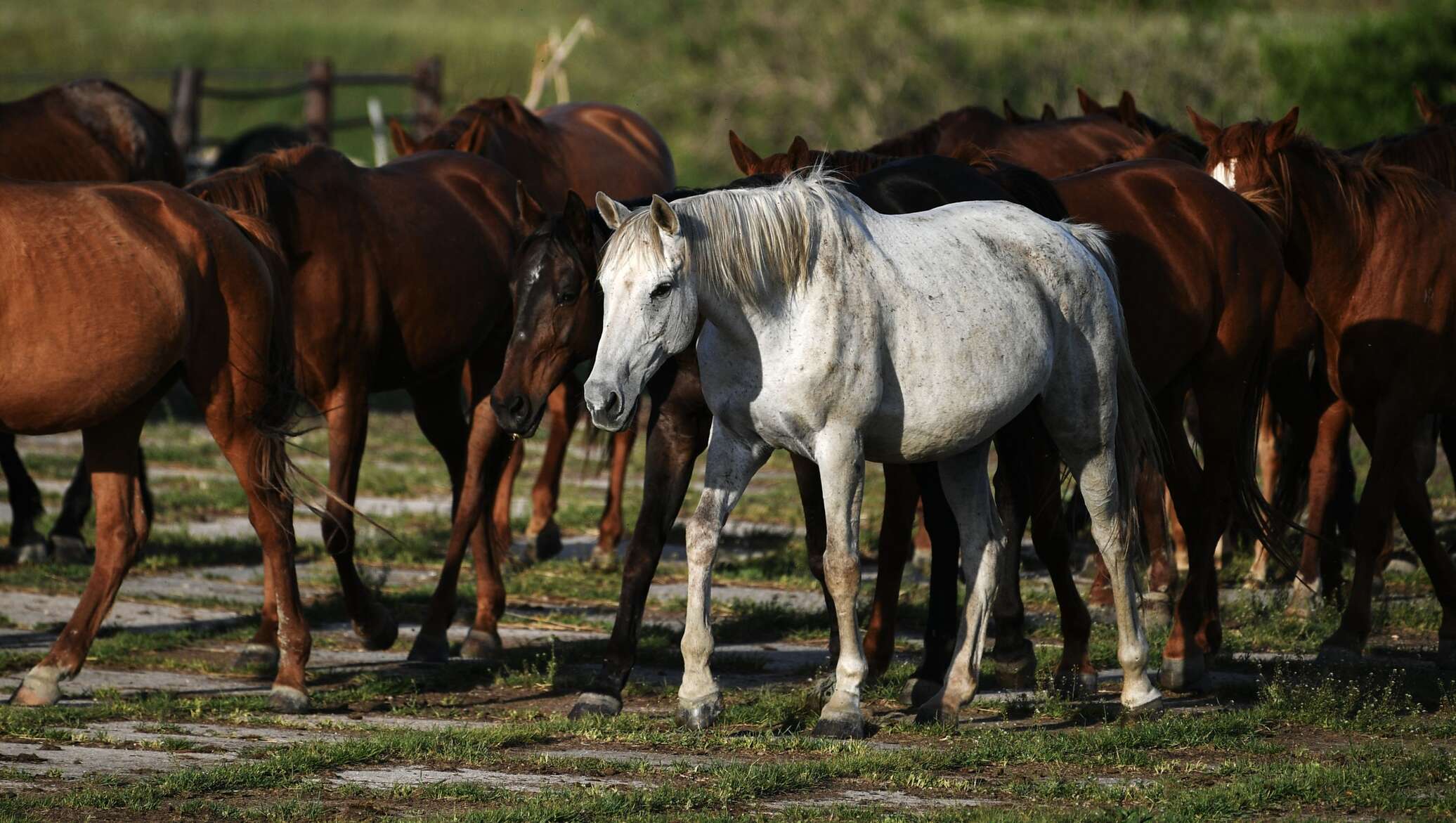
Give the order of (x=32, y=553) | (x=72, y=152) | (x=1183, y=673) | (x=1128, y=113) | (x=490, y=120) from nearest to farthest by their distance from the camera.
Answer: (x=1183, y=673) < (x=32, y=553) < (x=490, y=120) < (x=72, y=152) < (x=1128, y=113)

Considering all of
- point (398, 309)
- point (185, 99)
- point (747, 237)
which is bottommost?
point (398, 309)

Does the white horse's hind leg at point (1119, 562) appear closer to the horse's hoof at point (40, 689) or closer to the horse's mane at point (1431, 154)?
the horse's mane at point (1431, 154)

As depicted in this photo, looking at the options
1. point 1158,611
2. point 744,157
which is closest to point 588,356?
point 744,157

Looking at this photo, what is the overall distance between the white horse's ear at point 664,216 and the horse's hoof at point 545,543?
212 inches

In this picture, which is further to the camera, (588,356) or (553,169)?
(553,169)

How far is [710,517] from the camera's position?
568 centimetres

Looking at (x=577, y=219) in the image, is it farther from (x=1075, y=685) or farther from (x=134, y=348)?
(x=1075, y=685)

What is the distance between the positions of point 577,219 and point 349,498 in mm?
2017

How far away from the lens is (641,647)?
25.1 feet

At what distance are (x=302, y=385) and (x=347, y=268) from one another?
564 millimetres

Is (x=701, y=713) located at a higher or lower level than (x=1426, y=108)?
lower

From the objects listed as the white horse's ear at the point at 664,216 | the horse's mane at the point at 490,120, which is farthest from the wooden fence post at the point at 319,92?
the white horse's ear at the point at 664,216

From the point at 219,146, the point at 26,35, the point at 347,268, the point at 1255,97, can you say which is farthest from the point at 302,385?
the point at 26,35

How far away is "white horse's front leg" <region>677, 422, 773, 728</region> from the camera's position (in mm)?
5688
